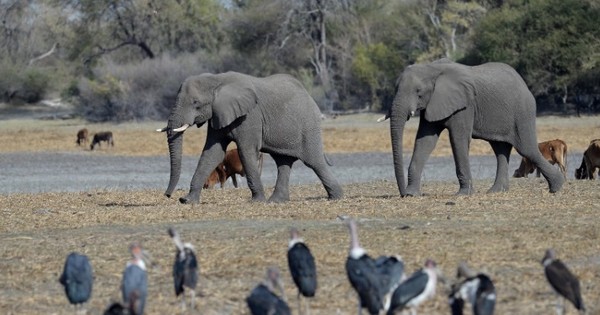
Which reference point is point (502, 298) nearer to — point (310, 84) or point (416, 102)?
point (416, 102)

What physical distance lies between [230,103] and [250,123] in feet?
1.62

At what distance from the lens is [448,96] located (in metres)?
21.2

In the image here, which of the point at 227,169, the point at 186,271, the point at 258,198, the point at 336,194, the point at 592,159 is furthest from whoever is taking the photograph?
the point at 227,169

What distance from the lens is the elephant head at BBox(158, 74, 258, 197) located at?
20.6 meters

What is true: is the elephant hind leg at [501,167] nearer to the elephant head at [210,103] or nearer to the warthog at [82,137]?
the elephant head at [210,103]

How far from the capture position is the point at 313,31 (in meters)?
66.4

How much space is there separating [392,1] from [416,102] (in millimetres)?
52844

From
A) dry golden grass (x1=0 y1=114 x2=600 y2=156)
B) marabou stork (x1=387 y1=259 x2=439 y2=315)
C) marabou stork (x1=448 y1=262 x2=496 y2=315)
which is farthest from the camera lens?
dry golden grass (x1=0 y1=114 x2=600 y2=156)

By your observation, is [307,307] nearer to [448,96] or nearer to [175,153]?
[175,153]

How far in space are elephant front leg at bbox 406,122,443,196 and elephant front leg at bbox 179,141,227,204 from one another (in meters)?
2.90

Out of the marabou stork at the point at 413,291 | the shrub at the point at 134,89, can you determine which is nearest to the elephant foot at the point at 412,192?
the marabou stork at the point at 413,291

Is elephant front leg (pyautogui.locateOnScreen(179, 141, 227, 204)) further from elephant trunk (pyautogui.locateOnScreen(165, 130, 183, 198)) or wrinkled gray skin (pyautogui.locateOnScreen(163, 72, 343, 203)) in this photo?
elephant trunk (pyautogui.locateOnScreen(165, 130, 183, 198))

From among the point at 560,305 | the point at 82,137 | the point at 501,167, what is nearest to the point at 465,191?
the point at 501,167

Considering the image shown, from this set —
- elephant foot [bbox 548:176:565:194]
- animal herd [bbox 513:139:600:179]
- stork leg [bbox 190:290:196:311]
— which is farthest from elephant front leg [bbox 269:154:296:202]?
stork leg [bbox 190:290:196:311]
